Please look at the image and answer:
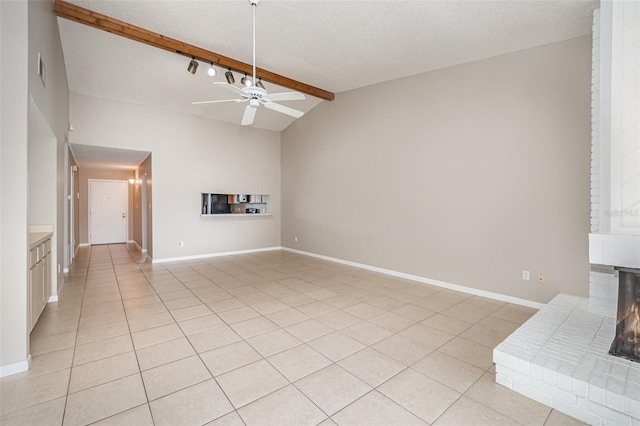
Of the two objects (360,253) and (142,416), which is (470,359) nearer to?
(142,416)

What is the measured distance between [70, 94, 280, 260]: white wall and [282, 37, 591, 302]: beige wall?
2354mm

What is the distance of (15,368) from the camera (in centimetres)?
215

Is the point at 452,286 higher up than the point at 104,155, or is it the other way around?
the point at 104,155

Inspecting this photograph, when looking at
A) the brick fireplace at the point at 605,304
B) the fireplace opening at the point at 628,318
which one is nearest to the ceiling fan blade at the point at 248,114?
the brick fireplace at the point at 605,304

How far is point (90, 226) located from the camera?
884 centimetres

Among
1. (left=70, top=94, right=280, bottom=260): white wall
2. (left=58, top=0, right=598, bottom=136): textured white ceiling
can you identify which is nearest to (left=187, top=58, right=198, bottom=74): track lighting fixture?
(left=58, top=0, right=598, bottom=136): textured white ceiling

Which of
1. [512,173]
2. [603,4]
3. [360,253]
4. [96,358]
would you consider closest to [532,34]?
[603,4]

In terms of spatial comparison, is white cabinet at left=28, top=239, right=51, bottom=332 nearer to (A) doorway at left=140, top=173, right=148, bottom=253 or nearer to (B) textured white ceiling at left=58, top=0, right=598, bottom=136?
(B) textured white ceiling at left=58, top=0, right=598, bottom=136

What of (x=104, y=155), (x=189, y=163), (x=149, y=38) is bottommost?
(x=189, y=163)

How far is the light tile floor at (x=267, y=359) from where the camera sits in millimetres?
1790

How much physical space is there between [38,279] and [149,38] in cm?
310

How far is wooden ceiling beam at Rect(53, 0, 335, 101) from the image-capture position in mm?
3363

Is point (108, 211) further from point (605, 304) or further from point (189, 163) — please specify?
point (605, 304)

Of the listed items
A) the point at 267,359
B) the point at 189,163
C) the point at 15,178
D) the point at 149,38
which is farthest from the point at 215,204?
the point at 267,359
